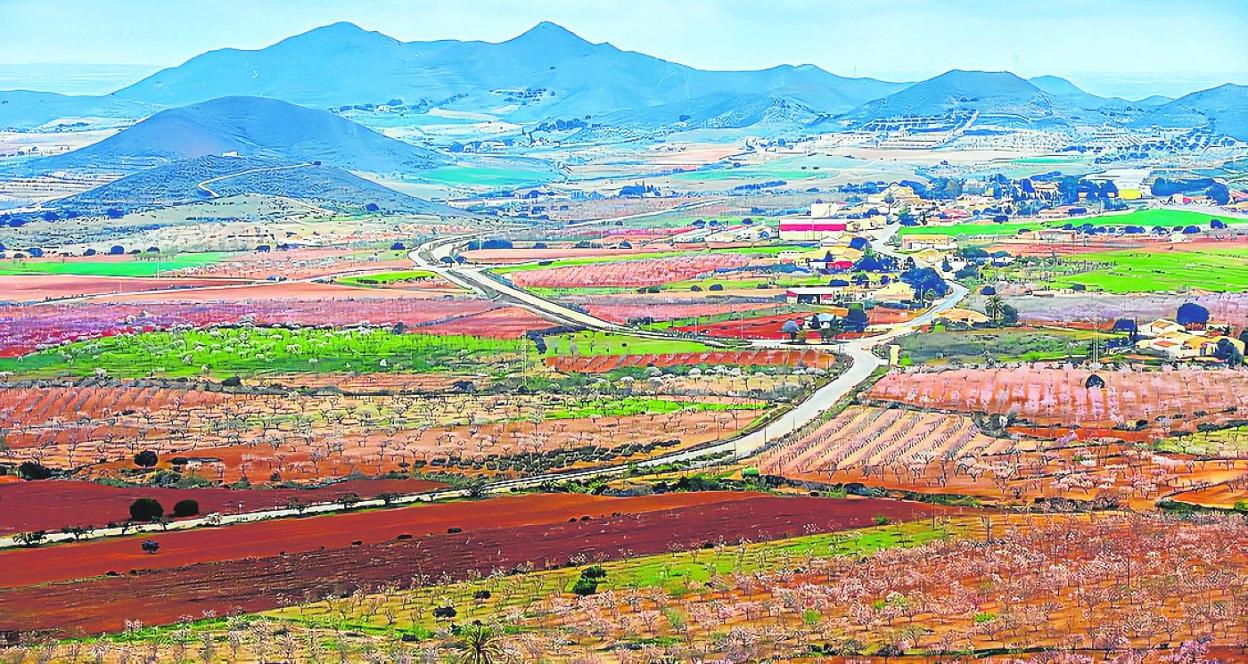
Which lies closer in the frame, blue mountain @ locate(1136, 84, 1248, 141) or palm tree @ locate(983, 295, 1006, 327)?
palm tree @ locate(983, 295, 1006, 327)

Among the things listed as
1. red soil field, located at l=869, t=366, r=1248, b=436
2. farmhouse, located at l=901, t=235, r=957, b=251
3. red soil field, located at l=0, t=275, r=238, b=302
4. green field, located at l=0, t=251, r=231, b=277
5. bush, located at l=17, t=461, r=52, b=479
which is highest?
red soil field, located at l=869, t=366, r=1248, b=436

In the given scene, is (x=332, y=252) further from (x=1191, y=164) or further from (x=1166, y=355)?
(x=1191, y=164)

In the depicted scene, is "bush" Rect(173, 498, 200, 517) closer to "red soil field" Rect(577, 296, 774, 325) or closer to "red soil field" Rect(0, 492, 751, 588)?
"red soil field" Rect(0, 492, 751, 588)

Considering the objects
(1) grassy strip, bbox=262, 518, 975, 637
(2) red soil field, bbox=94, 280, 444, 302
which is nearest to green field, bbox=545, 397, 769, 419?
(1) grassy strip, bbox=262, 518, 975, 637

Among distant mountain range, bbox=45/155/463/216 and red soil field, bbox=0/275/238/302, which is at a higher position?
distant mountain range, bbox=45/155/463/216

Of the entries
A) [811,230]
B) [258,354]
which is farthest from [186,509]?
[811,230]

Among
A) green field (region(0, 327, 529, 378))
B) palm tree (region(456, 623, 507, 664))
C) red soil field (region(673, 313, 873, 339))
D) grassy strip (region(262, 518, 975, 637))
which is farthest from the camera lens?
red soil field (region(673, 313, 873, 339))

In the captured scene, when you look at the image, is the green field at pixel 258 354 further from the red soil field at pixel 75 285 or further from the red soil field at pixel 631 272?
the red soil field at pixel 631 272
